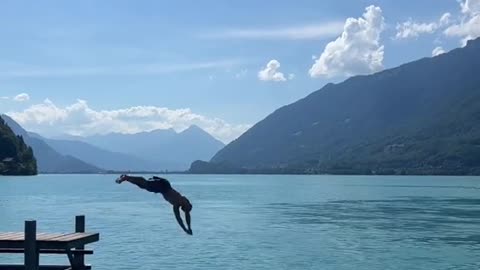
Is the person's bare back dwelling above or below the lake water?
above

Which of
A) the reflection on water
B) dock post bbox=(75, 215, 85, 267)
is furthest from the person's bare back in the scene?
the reflection on water

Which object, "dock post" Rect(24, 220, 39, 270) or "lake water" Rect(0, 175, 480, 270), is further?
"lake water" Rect(0, 175, 480, 270)

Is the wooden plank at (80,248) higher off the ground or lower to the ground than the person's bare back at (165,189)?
lower

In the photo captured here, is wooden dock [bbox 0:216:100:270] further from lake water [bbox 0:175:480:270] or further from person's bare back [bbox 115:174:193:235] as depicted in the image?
lake water [bbox 0:175:480:270]

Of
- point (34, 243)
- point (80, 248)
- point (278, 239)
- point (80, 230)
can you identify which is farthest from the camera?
point (278, 239)

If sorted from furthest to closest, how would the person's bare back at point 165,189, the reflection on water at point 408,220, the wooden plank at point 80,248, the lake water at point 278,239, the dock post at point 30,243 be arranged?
the reflection on water at point 408,220 < the lake water at point 278,239 < the wooden plank at point 80,248 < the dock post at point 30,243 < the person's bare back at point 165,189

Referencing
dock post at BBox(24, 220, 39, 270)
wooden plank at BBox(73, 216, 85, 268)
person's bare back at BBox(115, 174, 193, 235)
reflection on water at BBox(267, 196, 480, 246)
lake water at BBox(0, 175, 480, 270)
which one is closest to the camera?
person's bare back at BBox(115, 174, 193, 235)

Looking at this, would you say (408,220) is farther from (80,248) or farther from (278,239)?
(80,248)

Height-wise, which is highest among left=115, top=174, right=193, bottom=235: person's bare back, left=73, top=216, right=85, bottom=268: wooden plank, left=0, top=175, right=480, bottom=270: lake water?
left=115, top=174, right=193, bottom=235: person's bare back

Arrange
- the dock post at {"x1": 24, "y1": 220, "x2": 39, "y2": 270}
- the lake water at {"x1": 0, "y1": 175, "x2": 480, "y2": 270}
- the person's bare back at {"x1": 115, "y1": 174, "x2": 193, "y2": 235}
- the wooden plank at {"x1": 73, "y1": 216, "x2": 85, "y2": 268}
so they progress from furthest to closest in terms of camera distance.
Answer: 1. the lake water at {"x1": 0, "y1": 175, "x2": 480, "y2": 270}
2. the wooden plank at {"x1": 73, "y1": 216, "x2": 85, "y2": 268}
3. the dock post at {"x1": 24, "y1": 220, "x2": 39, "y2": 270}
4. the person's bare back at {"x1": 115, "y1": 174, "x2": 193, "y2": 235}

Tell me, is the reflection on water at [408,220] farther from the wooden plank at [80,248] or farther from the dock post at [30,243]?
the dock post at [30,243]

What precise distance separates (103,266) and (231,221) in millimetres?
41513

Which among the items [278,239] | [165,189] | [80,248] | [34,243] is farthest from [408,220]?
[165,189]

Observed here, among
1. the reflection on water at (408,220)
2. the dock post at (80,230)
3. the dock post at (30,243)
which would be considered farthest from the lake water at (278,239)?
the dock post at (30,243)
